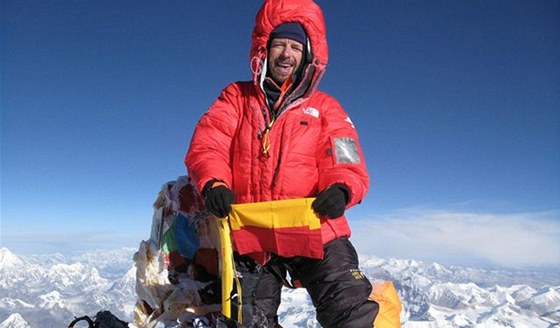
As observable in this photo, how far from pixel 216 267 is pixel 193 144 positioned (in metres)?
1.54

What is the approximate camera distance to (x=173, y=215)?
491 centimetres

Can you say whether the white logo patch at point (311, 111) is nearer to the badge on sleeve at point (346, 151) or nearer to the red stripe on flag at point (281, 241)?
the badge on sleeve at point (346, 151)

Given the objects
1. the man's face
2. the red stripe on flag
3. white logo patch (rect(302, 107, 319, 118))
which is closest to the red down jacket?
white logo patch (rect(302, 107, 319, 118))

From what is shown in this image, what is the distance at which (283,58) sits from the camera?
174 inches

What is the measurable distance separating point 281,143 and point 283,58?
3.57ft

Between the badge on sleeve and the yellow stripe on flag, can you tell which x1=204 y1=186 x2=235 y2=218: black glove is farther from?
the badge on sleeve

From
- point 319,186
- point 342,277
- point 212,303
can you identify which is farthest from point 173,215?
point 342,277

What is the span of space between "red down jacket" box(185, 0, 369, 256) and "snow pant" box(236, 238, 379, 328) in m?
0.27

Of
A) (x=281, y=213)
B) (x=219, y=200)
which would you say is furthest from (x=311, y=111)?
(x=219, y=200)

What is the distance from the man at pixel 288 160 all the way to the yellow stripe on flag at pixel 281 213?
10 centimetres

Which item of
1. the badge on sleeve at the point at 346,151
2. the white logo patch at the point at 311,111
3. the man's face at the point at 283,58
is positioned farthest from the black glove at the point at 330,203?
the man's face at the point at 283,58

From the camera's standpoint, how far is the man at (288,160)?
371 centimetres

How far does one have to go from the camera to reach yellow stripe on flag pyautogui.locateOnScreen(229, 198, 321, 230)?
11.8 ft

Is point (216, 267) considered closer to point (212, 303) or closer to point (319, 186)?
point (212, 303)
